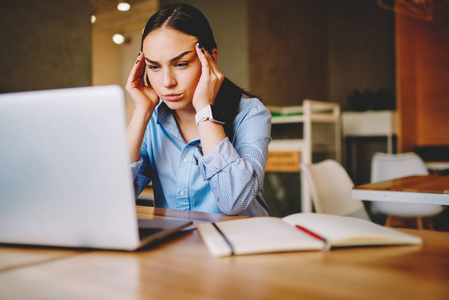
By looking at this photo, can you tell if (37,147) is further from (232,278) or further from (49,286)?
(232,278)

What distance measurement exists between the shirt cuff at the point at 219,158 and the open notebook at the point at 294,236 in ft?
1.23

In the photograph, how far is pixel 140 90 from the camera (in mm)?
1547

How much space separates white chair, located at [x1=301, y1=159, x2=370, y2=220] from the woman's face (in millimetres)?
826

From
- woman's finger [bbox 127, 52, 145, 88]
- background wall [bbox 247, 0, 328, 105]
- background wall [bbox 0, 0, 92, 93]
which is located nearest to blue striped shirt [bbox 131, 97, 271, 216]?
woman's finger [bbox 127, 52, 145, 88]

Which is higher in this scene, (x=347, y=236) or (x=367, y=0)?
(x=367, y=0)

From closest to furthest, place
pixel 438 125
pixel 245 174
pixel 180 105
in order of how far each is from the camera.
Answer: pixel 245 174 < pixel 180 105 < pixel 438 125

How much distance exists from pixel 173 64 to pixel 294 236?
0.82 m

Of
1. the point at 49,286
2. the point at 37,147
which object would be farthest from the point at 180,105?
the point at 49,286

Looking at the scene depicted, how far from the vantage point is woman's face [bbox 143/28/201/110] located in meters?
1.34

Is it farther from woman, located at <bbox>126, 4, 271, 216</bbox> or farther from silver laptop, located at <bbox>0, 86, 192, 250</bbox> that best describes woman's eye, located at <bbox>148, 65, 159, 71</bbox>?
silver laptop, located at <bbox>0, 86, 192, 250</bbox>

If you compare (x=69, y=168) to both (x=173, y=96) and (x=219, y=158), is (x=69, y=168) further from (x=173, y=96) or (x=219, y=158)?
(x=173, y=96)

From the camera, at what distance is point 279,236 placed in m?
0.71

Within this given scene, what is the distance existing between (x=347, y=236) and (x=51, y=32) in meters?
2.97

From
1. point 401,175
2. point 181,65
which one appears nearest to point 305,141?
point 401,175
